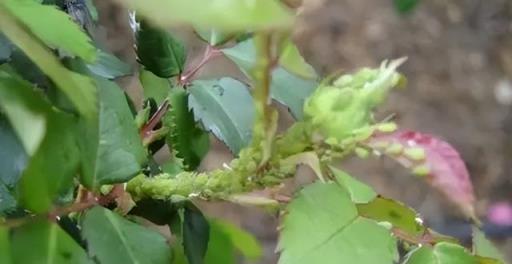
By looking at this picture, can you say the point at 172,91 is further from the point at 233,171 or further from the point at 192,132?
the point at 233,171

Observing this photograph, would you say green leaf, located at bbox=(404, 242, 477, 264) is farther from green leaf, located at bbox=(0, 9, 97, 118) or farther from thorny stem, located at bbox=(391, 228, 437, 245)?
green leaf, located at bbox=(0, 9, 97, 118)

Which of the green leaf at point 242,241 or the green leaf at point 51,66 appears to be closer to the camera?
the green leaf at point 51,66

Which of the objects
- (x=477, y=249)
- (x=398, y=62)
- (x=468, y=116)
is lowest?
(x=468, y=116)

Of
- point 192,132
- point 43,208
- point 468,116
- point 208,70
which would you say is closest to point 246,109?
point 192,132

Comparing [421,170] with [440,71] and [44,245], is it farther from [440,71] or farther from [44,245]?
[440,71]

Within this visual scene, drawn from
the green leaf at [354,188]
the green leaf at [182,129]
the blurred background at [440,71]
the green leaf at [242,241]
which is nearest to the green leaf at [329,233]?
the green leaf at [354,188]

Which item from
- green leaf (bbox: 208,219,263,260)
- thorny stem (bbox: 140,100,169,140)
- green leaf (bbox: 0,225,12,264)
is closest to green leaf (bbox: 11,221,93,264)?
green leaf (bbox: 0,225,12,264)

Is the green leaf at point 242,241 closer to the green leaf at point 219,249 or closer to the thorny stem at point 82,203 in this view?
the green leaf at point 219,249
